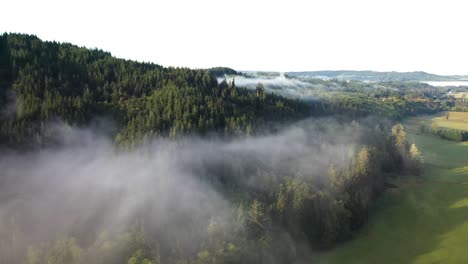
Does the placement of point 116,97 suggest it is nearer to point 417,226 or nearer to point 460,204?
point 417,226

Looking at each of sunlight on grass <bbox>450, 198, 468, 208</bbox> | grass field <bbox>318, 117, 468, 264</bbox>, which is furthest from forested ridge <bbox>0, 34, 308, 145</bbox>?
sunlight on grass <bbox>450, 198, 468, 208</bbox>

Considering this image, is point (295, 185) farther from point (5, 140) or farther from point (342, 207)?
point (5, 140)

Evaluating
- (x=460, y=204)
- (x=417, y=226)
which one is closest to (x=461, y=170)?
(x=460, y=204)

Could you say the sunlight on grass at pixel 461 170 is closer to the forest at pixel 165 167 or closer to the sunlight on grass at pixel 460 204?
the forest at pixel 165 167

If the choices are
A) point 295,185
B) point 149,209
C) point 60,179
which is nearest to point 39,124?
point 60,179

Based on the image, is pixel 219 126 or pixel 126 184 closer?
pixel 126 184
